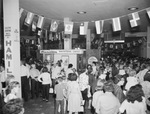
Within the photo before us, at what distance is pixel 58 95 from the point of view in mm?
5059

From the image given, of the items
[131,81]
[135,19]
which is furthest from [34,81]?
[135,19]

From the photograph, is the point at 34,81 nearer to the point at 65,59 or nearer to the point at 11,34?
the point at 11,34

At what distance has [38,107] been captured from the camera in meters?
6.15

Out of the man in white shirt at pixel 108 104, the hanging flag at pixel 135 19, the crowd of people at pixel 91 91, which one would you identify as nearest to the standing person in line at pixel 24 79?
the crowd of people at pixel 91 91

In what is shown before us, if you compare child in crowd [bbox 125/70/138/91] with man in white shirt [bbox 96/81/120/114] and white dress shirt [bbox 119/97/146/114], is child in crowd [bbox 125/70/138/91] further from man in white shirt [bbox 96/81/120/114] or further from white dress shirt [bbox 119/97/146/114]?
white dress shirt [bbox 119/97/146/114]

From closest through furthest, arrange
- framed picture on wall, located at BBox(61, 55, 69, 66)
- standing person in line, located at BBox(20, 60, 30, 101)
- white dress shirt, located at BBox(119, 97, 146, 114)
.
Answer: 1. white dress shirt, located at BBox(119, 97, 146, 114)
2. standing person in line, located at BBox(20, 60, 30, 101)
3. framed picture on wall, located at BBox(61, 55, 69, 66)

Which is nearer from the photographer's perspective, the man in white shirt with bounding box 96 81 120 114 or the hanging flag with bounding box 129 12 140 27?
the man in white shirt with bounding box 96 81 120 114

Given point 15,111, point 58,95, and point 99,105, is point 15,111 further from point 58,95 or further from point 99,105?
point 58,95

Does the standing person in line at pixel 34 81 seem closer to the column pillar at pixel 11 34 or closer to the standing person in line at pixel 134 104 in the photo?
the column pillar at pixel 11 34

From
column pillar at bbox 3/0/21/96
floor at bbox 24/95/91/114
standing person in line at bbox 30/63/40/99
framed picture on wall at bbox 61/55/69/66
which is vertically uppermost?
column pillar at bbox 3/0/21/96

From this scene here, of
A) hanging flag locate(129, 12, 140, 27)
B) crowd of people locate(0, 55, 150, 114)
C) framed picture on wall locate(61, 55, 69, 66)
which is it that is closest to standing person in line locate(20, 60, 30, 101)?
crowd of people locate(0, 55, 150, 114)

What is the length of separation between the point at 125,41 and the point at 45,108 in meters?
15.5

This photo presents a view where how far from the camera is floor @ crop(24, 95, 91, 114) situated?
5730 mm

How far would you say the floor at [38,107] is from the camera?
5730mm
